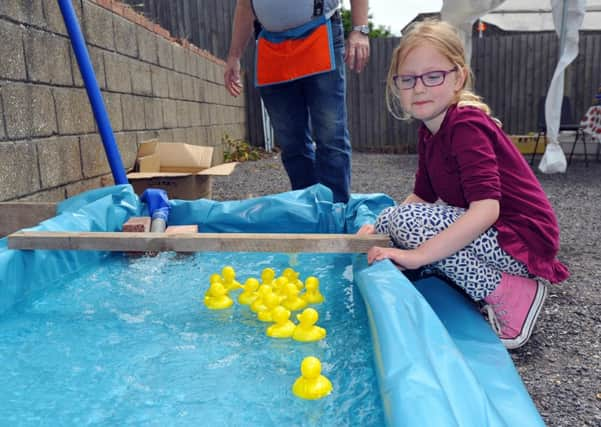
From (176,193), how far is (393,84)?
1.92 metres

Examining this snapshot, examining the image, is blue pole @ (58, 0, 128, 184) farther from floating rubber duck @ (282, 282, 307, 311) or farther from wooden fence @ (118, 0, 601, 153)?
wooden fence @ (118, 0, 601, 153)

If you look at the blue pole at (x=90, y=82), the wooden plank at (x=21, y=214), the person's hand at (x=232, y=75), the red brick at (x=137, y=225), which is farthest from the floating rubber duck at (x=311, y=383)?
the person's hand at (x=232, y=75)

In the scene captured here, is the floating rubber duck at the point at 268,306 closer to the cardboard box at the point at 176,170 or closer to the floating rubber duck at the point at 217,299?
the floating rubber duck at the point at 217,299

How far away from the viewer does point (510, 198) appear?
63.8 inches

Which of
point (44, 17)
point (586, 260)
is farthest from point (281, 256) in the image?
point (44, 17)

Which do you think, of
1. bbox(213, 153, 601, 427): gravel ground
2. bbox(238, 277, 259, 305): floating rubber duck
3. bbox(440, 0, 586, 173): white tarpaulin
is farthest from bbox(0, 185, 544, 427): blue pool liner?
bbox(440, 0, 586, 173): white tarpaulin

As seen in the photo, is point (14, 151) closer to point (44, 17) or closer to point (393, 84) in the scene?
point (44, 17)

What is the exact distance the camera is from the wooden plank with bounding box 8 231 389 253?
5.60ft

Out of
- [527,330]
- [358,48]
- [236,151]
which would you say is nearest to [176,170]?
[358,48]

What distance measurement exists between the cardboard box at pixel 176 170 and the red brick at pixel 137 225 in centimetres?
87

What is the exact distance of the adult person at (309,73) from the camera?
8.60 ft

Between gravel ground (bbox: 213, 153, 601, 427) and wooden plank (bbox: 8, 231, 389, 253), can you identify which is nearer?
gravel ground (bbox: 213, 153, 601, 427)

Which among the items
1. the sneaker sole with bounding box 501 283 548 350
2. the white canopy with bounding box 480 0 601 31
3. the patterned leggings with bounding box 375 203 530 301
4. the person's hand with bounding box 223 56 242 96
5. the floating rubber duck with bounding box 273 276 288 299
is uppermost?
the white canopy with bounding box 480 0 601 31

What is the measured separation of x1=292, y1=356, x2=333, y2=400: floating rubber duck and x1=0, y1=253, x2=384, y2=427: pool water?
16mm
